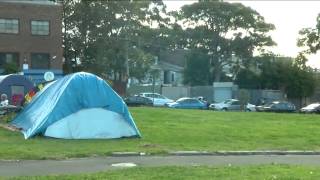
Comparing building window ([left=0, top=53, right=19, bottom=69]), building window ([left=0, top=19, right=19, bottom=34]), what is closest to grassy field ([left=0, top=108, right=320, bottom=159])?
building window ([left=0, top=53, right=19, bottom=69])

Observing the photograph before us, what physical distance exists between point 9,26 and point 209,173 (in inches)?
1912

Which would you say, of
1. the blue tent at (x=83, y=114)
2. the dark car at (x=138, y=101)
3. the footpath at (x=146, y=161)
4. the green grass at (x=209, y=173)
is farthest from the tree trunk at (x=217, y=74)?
the green grass at (x=209, y=173)

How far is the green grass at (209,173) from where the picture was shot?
11.2 m

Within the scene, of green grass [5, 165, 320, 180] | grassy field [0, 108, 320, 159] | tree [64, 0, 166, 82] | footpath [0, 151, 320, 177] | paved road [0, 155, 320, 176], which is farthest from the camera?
tree [64, 0, 166, 82]

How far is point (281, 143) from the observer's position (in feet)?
65.8

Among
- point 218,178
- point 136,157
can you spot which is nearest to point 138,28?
point 136,157

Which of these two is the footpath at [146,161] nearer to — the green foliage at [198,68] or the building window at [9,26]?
the building window at [9,26]

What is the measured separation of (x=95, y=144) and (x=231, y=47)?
6293cm

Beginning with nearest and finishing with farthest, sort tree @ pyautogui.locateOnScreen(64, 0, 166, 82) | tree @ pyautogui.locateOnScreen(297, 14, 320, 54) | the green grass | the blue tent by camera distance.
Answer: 1. the green grass
2. the blue tent
3. tree @ pyautogui.locateOnScreen(297, 14, 320, 54)
4. tree @ pyautogui.locateOnScreen(64, 0, 166, 82)

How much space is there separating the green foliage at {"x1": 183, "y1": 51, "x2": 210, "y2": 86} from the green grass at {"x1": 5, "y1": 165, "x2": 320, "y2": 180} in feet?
218

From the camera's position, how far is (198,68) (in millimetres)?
79750

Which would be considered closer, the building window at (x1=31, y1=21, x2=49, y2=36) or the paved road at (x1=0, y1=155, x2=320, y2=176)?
the paved road at (x1=0, y1=155, x2=320, y2=176)

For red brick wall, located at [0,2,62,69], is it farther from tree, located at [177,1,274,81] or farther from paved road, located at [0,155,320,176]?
paved road, located at [0,155,320,176]

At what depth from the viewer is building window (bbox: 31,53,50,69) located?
190ft
